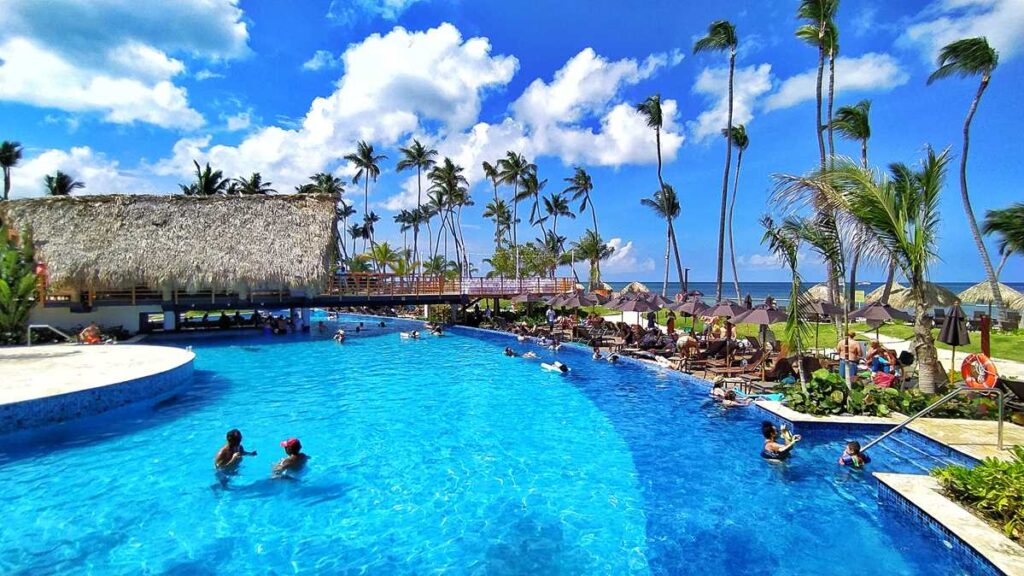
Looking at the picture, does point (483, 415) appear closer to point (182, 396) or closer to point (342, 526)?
point (342, 526)

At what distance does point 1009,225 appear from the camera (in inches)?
836

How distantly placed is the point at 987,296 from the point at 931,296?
15462 millimetres

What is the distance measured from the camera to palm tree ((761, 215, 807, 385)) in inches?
379

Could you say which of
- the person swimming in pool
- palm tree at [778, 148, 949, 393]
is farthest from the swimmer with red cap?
palm tree at [778, 148, 949, 393]

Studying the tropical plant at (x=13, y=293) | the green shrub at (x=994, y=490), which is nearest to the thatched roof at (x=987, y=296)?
the green shrub at (x=994, y=490)

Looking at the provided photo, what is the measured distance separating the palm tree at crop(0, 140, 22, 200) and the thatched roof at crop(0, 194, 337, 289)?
64.5 feet

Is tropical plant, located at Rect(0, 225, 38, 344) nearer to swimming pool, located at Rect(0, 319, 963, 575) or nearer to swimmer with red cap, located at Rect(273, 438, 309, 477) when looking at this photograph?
swimming pool, located at Rect(0, 319, 963, 575)

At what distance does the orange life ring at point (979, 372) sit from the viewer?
27.4ft

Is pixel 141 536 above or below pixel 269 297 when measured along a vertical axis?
below

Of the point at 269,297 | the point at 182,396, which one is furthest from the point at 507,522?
the point at 269,297

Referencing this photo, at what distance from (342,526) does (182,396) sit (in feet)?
29.0

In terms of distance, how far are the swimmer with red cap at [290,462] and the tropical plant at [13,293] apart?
17137mm

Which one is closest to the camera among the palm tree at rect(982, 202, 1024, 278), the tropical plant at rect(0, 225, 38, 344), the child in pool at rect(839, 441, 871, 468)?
the child in pool at rect(839, 441, 871, 468)

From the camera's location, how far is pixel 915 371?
11.6m
